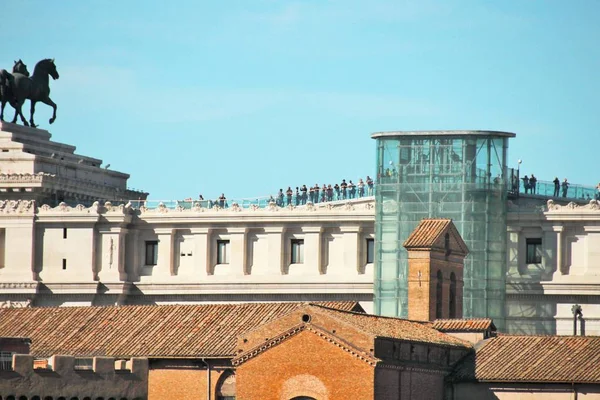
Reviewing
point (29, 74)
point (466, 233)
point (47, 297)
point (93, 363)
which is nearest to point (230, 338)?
point (93, 363)

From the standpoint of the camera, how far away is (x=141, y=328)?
112 meters

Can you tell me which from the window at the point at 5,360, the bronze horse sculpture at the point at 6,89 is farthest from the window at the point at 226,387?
the bronze horse sculpture at the point at 6,89

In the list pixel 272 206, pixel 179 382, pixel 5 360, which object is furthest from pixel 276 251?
pixel 5 360

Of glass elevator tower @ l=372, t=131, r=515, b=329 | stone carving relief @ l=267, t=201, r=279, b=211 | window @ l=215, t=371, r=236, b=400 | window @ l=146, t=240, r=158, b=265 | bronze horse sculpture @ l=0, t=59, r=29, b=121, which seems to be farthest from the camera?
bronze horse sculpture @ l=0, t=59, r=29, b=121

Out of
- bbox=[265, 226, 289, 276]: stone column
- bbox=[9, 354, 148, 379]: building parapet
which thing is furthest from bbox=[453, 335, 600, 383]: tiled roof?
bbox=[265, 226, 289, 276]: stone column

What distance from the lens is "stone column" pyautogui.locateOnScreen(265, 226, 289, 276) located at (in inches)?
6196

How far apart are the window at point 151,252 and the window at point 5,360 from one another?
5743cm

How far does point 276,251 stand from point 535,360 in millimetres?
54023

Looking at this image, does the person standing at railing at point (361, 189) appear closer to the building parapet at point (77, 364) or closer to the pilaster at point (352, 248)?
the pilaster at point (352, 248)

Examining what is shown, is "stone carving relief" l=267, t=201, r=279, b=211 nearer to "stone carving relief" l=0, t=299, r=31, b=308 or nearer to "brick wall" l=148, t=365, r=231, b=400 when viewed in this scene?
"stone carving relief" l=0, t=299, r=31, b=308

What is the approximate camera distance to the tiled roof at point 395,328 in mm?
100750

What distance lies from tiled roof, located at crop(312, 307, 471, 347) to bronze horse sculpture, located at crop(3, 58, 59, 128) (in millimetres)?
63215

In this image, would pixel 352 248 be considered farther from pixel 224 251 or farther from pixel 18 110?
pixel 18 110

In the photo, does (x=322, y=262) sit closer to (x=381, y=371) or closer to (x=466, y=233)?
(x=466, y=233)
